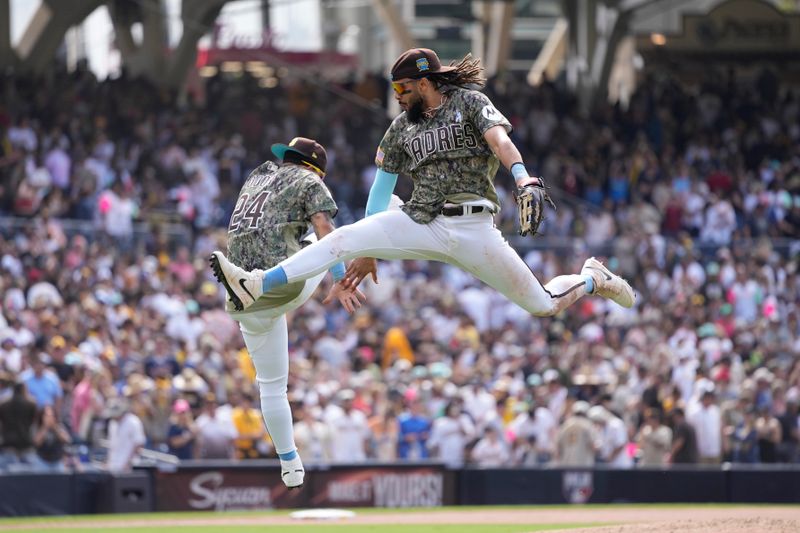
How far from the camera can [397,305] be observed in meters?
22.0

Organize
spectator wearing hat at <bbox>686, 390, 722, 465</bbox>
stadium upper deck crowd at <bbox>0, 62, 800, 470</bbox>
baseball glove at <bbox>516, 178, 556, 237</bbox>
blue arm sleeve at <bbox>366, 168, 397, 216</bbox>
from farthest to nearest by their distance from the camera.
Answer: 1. spectator wearing hat at <bbox>686, 390, 722, 465</bbox>
2. stadium upper deck crowd at <bbox>0, 62, 800, 470</bbox>
3. blue arm sleeve at <bbox>366, 168, 397, 216</bbox>
4. baseball glove at <bbox>516, 178, 556, 237</bbox>

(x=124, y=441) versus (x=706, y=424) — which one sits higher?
(x=706, y=424)

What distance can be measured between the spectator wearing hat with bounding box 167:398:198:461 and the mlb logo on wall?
411cm

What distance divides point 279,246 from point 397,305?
1236 cm

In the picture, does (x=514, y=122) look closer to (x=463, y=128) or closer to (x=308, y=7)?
(x=463, y=128)

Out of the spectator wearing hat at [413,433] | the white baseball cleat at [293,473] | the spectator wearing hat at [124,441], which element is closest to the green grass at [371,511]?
the spectator wearing hat at [124,441]

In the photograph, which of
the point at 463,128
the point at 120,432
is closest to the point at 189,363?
the point at 120,432

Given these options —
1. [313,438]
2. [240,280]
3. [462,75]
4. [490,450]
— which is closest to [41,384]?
[313,438]

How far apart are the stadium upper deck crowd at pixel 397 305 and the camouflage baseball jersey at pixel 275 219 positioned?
714 centimetres

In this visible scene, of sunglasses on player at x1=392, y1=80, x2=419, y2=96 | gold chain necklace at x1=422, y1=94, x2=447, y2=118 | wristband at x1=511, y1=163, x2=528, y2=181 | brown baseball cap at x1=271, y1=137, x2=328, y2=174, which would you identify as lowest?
wristband at x1=511, y1=163, x2=528, y2=181

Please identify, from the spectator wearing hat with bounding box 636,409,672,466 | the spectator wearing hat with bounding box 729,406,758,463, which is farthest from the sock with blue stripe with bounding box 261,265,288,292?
the spectator wearing hat with bounding box 729,406,758,463

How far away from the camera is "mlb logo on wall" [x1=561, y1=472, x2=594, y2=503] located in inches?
666

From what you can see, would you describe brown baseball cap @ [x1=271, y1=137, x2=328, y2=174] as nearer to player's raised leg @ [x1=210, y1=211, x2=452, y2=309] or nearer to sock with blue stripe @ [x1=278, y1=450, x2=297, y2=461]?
player's raised leg @ [x1=210, y1=211, x2=452, y2=309]

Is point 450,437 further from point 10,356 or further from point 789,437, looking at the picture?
point 10,356
